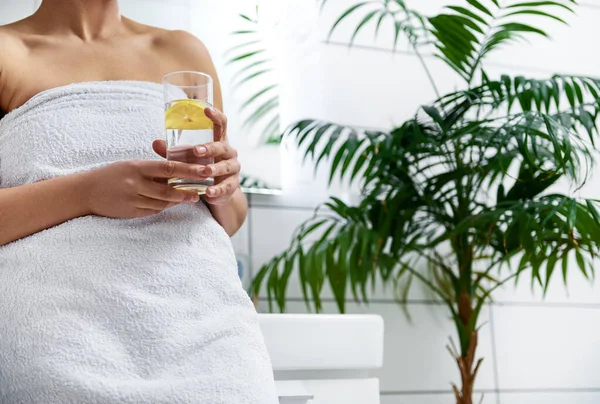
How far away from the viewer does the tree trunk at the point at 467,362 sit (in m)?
1.37

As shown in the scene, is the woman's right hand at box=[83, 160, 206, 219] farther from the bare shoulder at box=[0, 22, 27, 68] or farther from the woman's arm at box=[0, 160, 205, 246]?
the bare shoulder at box=[0, 22, 27, 68]

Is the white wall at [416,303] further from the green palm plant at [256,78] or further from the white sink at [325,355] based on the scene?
the white sink at [325,355]

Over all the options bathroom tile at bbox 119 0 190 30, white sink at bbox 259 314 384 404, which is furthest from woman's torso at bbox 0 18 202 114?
bathroom tile at bbox 119 0 190 30

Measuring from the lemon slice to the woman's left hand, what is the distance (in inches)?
0.5

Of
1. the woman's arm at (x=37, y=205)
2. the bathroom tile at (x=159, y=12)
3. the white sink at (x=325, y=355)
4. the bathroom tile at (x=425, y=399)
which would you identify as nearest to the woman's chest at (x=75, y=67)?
the woman's arm at (x=37, y=205)

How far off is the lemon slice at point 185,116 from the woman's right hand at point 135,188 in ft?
0.12

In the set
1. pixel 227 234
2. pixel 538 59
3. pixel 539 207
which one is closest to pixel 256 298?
pixel 539 207

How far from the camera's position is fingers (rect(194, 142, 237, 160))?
1.89 feet

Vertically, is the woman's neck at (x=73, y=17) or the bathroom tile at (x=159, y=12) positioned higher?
the bathroom tile at (x=159, y=12)

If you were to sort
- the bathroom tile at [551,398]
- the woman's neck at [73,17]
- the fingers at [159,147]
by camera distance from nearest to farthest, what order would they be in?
1. the fingers at [159,147]
2. the woman's neck at [73,17]
3. the bathroom tile at [551,398]

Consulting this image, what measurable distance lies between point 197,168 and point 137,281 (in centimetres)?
12

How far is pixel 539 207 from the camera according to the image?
122 cm

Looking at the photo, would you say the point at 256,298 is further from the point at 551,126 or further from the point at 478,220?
the point at 551,126

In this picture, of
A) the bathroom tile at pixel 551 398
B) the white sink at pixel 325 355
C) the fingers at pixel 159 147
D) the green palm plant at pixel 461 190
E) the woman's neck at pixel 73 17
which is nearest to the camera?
the fingers at pixel 159 147
